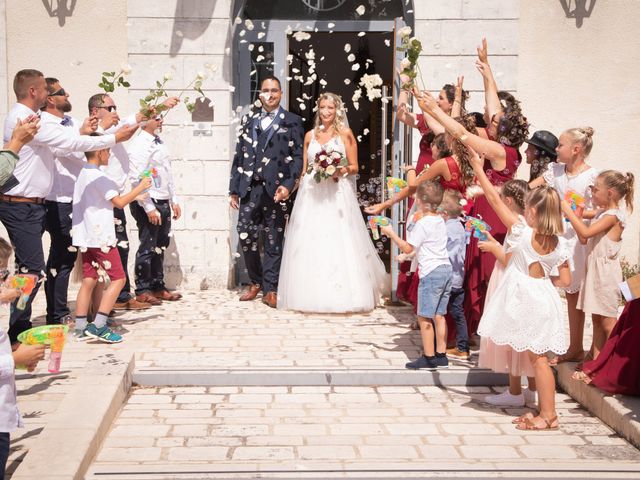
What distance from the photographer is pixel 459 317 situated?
289 inches

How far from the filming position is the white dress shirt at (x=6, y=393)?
13.8 ft

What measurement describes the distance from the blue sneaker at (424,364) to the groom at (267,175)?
2.99 meters

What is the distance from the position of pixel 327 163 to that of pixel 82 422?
15.3ft

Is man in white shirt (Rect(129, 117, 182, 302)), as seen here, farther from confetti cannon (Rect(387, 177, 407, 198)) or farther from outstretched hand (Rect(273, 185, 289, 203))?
confetti cannon (Rect(387, 177, 407, 198))

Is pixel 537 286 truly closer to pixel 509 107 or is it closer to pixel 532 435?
pixel 532 435

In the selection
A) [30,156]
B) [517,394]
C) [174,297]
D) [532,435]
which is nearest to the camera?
[532,435]

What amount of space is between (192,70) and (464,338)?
4983mm

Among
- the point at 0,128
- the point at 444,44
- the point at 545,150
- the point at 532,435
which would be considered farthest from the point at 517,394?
the point at 0,128

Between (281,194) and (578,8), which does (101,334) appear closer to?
(281,194)

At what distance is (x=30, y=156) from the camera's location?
23.6 ft

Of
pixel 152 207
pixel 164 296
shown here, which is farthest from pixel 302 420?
pixel 164 296


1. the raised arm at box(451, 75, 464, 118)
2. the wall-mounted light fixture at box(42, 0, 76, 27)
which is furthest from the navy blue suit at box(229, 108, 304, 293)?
the wall-mounted light fixture at box(42, 0, 76, 27)

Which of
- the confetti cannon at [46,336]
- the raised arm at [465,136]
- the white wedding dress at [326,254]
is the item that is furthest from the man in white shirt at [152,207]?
the confetti cannon at [46,336]

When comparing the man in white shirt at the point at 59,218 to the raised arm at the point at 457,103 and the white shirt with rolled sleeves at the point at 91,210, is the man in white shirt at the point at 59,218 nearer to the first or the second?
the white shirt with rolled sleeves at the point at 91,210
